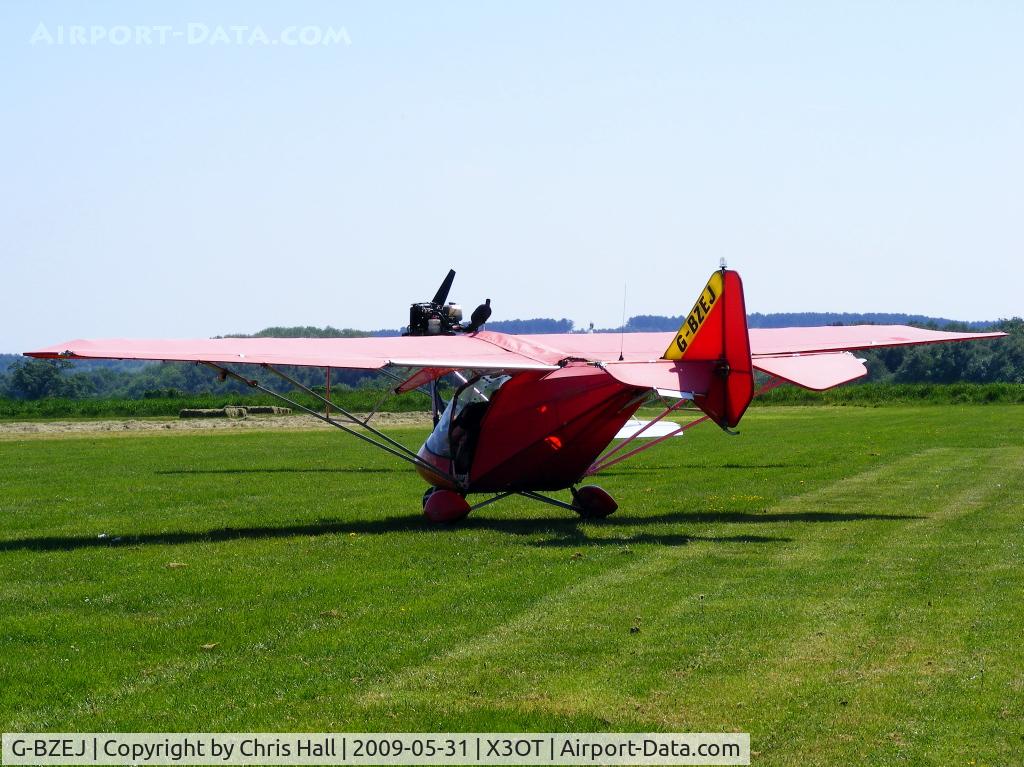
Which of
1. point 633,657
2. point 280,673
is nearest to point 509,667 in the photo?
point 633,657

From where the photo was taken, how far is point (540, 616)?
8945 mm

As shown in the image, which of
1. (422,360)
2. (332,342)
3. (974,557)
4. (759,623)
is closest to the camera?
(759,623)

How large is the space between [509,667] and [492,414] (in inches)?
299

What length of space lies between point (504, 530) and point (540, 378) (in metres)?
1.81

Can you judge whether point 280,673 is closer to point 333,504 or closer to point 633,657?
point 633,657

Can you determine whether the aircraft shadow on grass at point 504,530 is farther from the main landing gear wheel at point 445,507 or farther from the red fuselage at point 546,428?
the red fuselage at point 546,428

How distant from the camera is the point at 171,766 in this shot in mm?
5793

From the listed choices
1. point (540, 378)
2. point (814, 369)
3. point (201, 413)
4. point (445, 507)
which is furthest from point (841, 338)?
point (201, 413)

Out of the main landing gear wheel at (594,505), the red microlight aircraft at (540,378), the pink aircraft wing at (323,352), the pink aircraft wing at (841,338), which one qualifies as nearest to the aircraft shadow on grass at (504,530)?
the main landing gear wheel at (594,505)

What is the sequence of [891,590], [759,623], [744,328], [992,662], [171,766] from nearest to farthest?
[171,766] → [992,662] → [759,623] → [891,590] → [744,328]

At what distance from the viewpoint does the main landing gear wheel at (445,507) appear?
14734mm

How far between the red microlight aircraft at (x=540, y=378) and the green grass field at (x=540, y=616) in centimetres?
71

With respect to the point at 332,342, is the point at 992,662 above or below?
below

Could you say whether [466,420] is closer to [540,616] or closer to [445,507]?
[445,507]
